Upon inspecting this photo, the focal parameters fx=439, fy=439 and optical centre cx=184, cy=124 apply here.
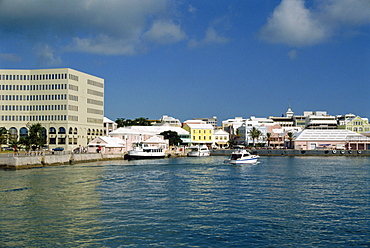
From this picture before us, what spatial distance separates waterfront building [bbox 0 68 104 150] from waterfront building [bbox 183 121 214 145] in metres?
58.4

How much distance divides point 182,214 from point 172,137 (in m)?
130

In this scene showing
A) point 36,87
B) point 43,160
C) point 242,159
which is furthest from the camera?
point 36,87

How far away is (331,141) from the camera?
530 feet

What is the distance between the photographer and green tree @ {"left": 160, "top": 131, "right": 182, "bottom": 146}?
16050cm

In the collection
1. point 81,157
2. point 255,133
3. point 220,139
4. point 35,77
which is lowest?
point 81,157

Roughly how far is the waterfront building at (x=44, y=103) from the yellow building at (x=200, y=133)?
58.4 metres

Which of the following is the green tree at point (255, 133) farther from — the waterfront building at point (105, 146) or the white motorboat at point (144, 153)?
the waterfront building at point (105, 146)

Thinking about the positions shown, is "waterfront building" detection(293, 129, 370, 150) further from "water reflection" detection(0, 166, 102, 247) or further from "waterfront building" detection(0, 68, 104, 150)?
"water reflection" detection(0, 166, 102, 247)

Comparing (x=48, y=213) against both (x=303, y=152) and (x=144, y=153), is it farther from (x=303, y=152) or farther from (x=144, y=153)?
(x=303, y=152)

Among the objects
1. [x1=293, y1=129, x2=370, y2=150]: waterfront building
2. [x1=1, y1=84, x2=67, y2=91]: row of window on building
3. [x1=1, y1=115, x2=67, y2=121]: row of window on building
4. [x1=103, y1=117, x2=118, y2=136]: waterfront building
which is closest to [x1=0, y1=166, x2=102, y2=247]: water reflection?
[x1=1, y1=115, x2=67, y2=121]: row of window on building

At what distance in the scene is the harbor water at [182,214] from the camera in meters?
25.0

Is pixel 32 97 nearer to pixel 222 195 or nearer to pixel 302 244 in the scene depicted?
pixel 222 195

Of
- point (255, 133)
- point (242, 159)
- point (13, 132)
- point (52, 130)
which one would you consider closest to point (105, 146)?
point (52, 130)

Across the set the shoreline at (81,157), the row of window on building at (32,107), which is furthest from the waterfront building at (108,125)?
the shoreline at (81,157)
